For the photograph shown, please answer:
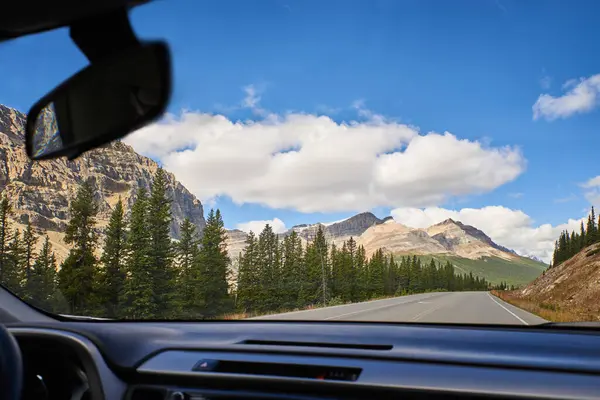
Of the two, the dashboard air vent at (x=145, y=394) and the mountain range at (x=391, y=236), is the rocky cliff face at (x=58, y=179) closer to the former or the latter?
the dashboard air vent at (x=145, y=394)

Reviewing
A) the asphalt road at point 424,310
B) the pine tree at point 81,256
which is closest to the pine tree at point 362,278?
the asphalt road at point 424,310

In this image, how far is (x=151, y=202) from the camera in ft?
22.4

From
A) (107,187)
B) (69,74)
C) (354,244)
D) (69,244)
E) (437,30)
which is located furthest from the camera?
(354,244)

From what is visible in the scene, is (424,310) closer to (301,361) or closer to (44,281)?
(301,361)

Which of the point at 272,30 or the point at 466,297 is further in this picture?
the point at 466,297

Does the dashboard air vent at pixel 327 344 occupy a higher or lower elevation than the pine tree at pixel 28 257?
lower

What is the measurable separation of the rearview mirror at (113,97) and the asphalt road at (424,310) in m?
4.23

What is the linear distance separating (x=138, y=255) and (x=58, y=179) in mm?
3055

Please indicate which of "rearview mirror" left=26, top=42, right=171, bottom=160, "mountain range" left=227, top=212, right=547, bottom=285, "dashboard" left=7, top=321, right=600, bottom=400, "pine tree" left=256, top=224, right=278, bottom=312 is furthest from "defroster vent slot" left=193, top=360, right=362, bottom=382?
"pine tree" left=256, top=224, right=278, bottom=312

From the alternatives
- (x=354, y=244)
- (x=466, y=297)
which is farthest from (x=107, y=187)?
(x=466, y=297)

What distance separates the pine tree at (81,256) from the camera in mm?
4973

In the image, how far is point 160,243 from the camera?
682 cm

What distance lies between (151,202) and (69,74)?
5.63m

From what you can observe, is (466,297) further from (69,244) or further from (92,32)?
(92,32)
